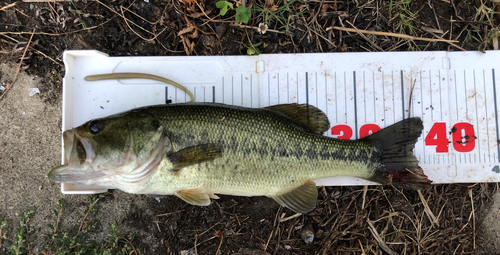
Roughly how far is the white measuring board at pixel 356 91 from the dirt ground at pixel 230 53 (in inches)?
5.8

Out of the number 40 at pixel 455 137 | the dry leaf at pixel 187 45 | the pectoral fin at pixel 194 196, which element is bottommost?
the pectoral fin at pixel 194 196

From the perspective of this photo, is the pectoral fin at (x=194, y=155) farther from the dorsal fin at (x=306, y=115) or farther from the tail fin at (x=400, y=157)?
the tail fin at (x=400, y=157)

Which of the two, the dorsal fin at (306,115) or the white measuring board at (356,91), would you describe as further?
A: the white measuring board at (356,91)

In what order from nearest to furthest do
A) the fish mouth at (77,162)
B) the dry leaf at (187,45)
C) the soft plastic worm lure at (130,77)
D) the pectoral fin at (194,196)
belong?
the fish mouth at (77,162) → the pectoral fin at (194,196) → the soft plastic worm lure at (130,77) → the dry leaf at (187,45)

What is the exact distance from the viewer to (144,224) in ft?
9.11

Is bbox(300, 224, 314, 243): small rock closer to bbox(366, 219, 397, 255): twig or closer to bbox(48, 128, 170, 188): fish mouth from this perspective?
bbox(366, 219, 397, 255): twig

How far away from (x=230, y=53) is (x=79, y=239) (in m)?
2.37

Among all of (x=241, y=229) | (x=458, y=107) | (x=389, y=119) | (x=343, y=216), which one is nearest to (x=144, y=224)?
(x=241, y=229)

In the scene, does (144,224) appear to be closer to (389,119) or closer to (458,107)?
(389,119)

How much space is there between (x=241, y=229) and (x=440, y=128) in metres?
2.20

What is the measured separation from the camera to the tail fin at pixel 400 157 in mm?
2486

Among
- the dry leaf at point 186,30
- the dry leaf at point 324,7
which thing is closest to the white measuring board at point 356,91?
the dry leaf at point 186,30

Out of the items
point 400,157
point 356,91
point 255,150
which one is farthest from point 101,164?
point 400,157

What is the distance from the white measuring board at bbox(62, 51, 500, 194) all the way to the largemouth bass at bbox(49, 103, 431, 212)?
1.16 feet
